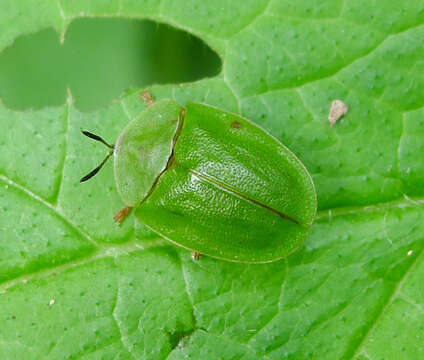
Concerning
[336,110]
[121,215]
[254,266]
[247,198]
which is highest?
[336,110]

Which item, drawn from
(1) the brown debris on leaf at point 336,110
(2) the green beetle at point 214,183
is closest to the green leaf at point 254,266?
(1) the brown debris on leaf at point 336,110

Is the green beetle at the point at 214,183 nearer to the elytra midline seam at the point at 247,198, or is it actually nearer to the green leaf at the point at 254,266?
the elytra midline seam at the point at 247,198

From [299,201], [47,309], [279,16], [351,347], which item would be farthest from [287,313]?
[279,16]

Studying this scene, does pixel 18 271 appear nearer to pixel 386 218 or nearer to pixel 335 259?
pixel 335 259

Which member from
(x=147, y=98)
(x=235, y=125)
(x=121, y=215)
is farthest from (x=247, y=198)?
(x=147, y=98)

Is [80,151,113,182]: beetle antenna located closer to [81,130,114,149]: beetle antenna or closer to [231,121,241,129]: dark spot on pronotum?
[81,130,114,149]: beetle antenna

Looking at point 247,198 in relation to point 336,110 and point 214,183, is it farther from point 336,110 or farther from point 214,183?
point 336,110
